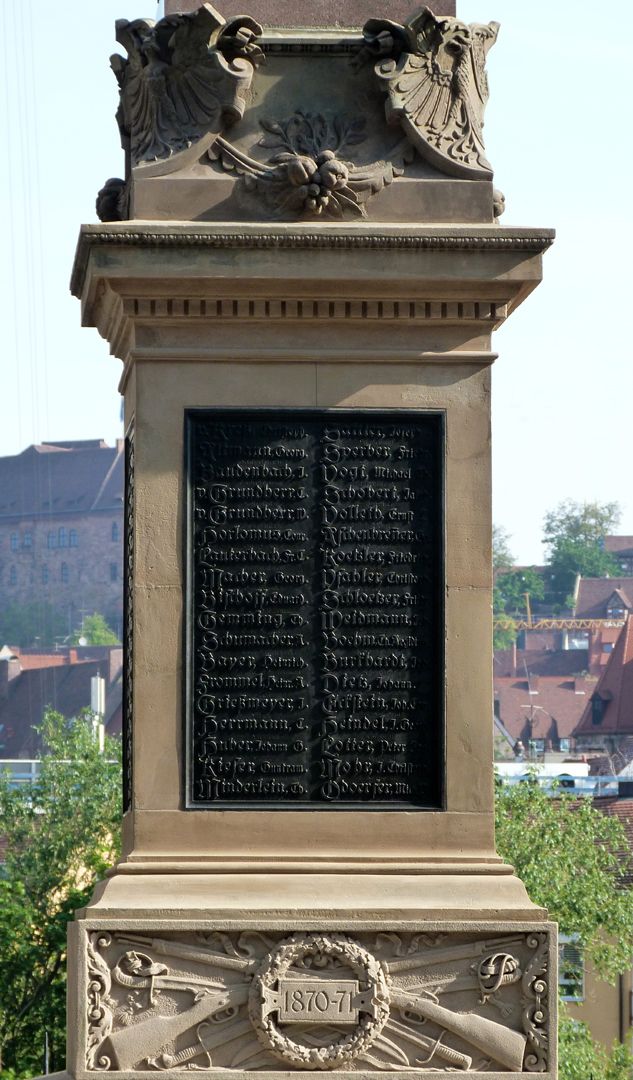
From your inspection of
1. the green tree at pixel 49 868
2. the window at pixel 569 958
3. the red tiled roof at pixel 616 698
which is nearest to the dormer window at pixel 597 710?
the red tiled roof at pixel 616 698

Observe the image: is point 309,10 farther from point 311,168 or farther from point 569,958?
point 569,958

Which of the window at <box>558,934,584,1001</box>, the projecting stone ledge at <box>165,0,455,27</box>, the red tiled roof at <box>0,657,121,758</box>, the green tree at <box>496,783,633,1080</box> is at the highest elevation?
the projecting stone ledge at <box>165,0,455,27</box>

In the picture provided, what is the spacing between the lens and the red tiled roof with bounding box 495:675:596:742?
170625 millimetres

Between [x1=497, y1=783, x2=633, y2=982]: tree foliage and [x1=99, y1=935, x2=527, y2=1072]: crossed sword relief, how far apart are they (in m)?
39.4

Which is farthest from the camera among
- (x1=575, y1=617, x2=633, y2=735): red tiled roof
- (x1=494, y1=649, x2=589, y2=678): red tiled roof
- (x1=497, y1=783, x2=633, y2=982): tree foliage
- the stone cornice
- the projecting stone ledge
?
(x1=494, y1=649, x2=589, y2=678): red tiled roof

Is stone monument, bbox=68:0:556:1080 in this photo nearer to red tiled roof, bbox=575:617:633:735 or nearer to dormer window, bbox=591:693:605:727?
red tiled roof, bbox=575:617:633:735

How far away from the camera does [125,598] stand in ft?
42.2

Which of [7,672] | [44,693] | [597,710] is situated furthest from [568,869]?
[7,672]

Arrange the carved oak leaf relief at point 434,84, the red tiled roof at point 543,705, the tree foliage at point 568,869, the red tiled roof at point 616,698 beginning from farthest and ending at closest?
the red tiled roof at point 543,705 < the red tiled roof at point 616,698 < the tree foliage at point 568,869 < the carved oak leaf relief at point 434,84

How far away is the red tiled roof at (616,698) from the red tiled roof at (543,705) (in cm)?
1336

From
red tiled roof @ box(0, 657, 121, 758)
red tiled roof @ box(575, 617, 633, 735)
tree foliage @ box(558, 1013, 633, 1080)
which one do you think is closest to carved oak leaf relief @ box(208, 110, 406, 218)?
tree foliage @ box(558, 1013, 633, 1080)

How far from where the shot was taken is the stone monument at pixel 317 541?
1157 cm

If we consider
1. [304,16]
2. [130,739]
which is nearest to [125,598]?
[130,739]

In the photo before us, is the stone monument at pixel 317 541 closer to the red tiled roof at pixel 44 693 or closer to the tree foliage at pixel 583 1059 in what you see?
the tree foliage at pixel 583 1059
